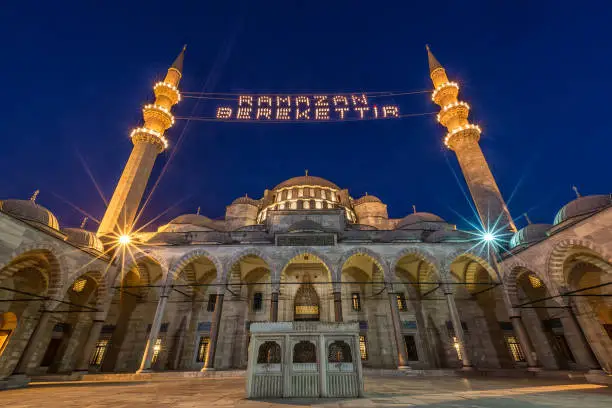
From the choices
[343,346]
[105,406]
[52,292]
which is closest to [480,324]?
[343,346]

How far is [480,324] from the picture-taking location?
58.8 ft

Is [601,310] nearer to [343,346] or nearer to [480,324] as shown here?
[480,324]

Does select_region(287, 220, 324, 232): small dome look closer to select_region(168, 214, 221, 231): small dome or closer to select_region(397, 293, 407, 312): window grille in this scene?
select_region(397, 293, 407, 312): window grille

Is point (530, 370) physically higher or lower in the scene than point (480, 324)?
lower

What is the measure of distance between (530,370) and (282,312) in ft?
44.2

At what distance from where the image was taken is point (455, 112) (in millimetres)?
23266

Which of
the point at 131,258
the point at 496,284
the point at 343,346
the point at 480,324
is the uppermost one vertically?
the point at 131,258

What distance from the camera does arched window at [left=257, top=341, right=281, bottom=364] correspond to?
6.57 meters

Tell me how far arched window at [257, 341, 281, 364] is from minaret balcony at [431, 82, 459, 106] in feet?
83.4

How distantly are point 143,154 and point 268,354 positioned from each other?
20.8m

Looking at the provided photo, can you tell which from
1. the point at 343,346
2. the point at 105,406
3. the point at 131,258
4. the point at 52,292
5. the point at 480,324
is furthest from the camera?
the point at 480,324

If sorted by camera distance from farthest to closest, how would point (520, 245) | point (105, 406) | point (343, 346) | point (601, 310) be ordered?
point (520, 245)
point (601, 310)
point (343, 346)
point (105, 406)

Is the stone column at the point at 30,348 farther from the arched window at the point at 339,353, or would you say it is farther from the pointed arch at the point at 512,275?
the pointed arch at the point at 512,275

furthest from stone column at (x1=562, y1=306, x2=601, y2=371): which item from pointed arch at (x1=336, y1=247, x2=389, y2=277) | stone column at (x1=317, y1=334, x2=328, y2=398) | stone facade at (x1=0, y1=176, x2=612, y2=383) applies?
stone column at (x1=317, y1=334, x2=328, y2=398)
